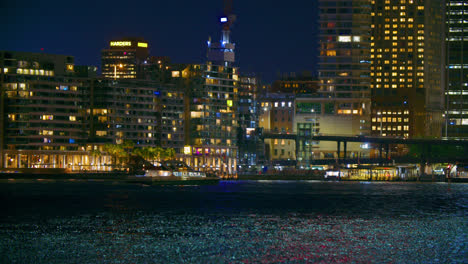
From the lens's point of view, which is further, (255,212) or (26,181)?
(26,181)

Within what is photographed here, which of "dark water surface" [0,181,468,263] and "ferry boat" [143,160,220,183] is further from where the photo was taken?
"ferry boat" [143,160,220,183]

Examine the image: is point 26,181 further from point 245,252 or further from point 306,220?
point 245,252

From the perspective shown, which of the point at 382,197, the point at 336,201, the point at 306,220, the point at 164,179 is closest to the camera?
the point at 306,220

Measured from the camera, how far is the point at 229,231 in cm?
7475

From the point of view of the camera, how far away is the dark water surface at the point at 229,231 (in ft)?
194

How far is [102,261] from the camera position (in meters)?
56.1

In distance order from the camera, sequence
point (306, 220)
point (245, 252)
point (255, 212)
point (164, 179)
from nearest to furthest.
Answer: point (245, 252) < point (306, 220) < point (255, 212) < point (164, 179)

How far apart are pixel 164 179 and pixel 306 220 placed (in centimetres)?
9395

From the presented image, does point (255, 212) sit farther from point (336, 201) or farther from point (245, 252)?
point (245, 252)

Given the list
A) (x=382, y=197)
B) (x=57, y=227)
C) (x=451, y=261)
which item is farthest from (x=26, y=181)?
(x=451, y=261)

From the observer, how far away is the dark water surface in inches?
2333

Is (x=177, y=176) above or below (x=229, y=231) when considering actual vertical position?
below

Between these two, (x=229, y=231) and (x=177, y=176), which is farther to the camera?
(x=177, y=176)

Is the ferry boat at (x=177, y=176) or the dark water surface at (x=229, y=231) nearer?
the dark water surface at (x=229, y=231)
